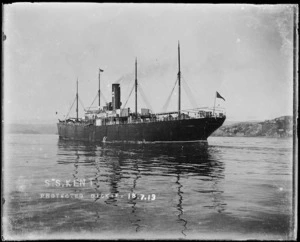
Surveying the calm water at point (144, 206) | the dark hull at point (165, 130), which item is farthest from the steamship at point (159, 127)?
the calm water at point (144, 206)

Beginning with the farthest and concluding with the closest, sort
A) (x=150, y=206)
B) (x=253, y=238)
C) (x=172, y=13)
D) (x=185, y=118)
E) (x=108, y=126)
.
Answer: (x=108, y=126) < (x=185, y=118) < (x=172, y=13) < (x=150, y=206) < (x=253, y=238)

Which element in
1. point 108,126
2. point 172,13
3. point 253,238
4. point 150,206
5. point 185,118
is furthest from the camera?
point 108,126

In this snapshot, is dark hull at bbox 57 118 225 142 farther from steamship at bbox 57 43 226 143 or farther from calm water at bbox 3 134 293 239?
calm water at bbox 3 134 293 239

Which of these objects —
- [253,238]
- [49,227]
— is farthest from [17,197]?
[253,238]

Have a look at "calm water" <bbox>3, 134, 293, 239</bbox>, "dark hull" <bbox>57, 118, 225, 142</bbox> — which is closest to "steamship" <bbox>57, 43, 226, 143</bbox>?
"dark hull" <bbox>57, 118, 225, 142</bbox>

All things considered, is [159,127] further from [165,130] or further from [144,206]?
[144,206]

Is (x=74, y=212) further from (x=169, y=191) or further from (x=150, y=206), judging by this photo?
(x=169, y=191)

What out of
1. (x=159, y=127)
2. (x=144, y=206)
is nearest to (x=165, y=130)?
(x=159, y=127)

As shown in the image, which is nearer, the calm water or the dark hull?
the calm water

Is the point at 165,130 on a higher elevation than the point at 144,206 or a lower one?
higher

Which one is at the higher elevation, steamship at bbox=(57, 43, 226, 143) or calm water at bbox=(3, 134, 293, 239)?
steamship at bbox=(57, 43, 226, 143)

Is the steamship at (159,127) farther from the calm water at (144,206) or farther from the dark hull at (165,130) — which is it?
the calm water at (144,206)
